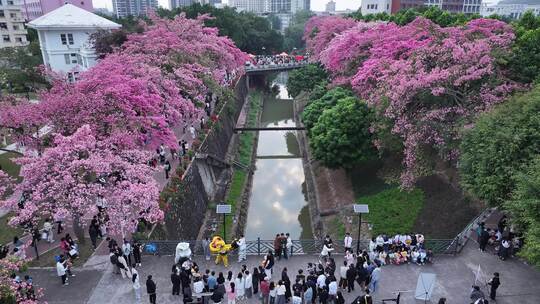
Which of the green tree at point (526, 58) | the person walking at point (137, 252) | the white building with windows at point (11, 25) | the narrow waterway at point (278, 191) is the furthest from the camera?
the white building with windows at point (11, 25)

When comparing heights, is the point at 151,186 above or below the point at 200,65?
below

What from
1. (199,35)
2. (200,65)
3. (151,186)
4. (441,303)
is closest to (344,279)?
(441,303)

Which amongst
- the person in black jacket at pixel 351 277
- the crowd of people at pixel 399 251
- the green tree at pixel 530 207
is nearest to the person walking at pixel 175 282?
the person in black jacket at pixel 351 277

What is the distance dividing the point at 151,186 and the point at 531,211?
1428 cm

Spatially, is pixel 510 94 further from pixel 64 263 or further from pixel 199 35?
pixel 199 35

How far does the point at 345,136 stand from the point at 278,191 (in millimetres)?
9899

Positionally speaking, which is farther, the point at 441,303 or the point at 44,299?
the point at 44,299

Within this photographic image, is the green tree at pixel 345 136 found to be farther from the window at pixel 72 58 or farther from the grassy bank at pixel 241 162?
the window at pixel 72 58

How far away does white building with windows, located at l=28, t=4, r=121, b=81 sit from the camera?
4469 cm

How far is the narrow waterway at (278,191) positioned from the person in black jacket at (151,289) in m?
13.0

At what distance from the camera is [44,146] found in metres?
20.1

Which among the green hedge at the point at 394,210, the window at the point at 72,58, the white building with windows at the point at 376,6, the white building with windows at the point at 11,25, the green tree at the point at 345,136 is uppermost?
the white building with windows at the point at 376,6

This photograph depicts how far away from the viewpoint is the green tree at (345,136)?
2705 cm

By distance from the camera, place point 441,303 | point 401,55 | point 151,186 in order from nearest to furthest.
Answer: point 441,303 → point 151,186 → point 401,55
